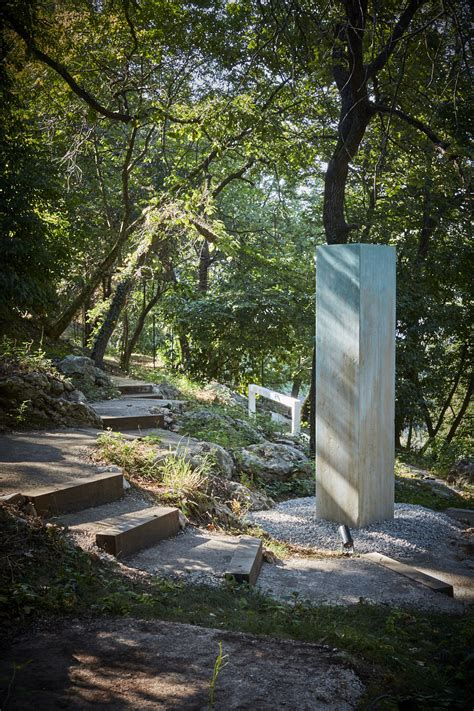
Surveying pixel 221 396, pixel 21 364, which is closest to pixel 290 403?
pixel 221 396

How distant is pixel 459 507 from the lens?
7.66m

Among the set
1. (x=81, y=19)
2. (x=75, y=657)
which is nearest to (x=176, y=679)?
(x=75, y=657)

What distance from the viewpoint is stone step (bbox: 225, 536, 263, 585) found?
4078 millimetres

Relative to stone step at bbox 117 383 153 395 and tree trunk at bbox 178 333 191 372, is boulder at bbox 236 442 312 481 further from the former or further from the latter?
tree trunk at bbox 178 333 191 372

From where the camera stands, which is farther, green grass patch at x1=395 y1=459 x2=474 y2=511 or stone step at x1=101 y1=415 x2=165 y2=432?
stone step at x1=101 y1=415 x2=165 y2=432

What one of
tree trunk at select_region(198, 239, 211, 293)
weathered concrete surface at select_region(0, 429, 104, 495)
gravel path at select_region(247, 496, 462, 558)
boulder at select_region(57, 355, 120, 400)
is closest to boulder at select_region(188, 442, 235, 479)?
gravel path at select_region(247, 496, 462, 558)

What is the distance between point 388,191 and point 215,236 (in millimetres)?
3458

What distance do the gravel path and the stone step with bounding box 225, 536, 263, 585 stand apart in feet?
3.69

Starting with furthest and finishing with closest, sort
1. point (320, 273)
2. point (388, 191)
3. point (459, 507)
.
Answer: point (388, 191) < point (459, 507) < point (320, 273)

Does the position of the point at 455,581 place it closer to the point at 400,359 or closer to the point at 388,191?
the point at 400,359

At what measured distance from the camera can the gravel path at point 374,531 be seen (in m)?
5.79

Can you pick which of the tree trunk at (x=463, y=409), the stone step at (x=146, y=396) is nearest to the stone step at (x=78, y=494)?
the stone step at (x=146, y=396)

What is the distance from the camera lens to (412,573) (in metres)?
4.83

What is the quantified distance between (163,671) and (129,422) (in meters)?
5.82
